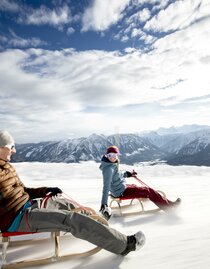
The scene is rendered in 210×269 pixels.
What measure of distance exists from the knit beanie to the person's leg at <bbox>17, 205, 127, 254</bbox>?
998 mm

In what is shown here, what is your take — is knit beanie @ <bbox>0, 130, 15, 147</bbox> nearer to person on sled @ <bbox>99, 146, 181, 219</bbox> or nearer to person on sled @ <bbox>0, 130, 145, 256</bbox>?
person on sled @ <bbox>0, 130, 145, 256</bbox>

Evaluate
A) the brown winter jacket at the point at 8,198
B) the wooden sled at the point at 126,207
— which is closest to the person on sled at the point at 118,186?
the wooden sled at the point at 126,207

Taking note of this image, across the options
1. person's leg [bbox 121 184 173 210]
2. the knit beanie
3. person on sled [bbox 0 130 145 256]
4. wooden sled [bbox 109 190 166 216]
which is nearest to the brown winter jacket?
person on sled [bbox 0 130 145 256]

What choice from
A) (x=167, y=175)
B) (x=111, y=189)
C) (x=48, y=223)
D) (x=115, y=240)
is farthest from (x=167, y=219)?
(x=167, y=175)

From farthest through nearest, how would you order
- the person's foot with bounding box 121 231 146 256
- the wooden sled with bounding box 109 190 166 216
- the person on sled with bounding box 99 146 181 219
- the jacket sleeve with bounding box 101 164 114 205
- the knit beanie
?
the wooden sled with bounding box 109 190 166 216 → the person on sled with bounding box 99 146 181 219 → the jacket sleeve with bounding box 101 164 114 205 → the knit beanie → the person's foot with bounding box 121 231 146 256

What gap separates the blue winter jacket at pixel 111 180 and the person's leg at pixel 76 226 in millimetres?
2505

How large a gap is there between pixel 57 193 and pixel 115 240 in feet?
4.38

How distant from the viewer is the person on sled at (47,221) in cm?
387

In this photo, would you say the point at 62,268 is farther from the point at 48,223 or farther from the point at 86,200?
the point at 86,200

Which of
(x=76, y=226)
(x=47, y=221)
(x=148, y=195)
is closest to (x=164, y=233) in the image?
(x=148, y=195)

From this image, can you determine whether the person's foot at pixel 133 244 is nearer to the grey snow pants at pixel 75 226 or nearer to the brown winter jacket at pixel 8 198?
the grey snow pants at pixel 75 226

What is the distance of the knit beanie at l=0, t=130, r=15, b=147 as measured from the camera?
418 centimetres

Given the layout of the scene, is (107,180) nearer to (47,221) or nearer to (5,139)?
(47,221)

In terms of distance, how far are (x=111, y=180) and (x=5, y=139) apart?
10.3ft
